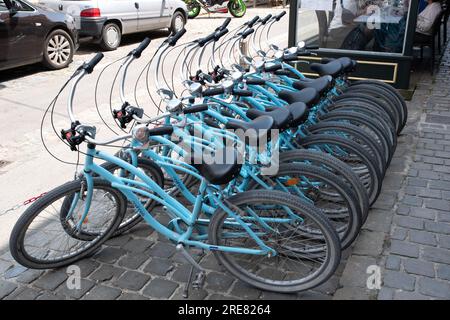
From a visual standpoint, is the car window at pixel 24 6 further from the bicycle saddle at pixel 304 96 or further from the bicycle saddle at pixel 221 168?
the bicycle saddle at pixel 221 168

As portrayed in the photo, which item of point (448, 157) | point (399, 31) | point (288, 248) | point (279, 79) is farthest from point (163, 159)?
point (399, 31)

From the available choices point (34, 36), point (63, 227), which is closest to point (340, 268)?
point (63, 227)

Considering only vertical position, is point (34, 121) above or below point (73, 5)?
below

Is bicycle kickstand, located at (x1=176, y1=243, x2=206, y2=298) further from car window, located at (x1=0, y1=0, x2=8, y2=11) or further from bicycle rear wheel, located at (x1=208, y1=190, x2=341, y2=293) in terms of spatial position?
car window, located at (x1=0, y1=0, x2=8, y2=11)

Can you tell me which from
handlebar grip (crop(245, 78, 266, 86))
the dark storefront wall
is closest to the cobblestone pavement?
handlebar grip (crop(245, 78, 266, 86))

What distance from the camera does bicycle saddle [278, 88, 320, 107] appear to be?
11.7ft

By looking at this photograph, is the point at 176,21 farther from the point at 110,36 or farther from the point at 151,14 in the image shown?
the point at 110,36

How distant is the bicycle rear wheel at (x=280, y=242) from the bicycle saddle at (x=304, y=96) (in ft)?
3.44

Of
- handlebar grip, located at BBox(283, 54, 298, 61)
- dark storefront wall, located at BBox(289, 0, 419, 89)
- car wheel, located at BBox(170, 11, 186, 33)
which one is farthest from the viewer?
car wheel, located at BBox(170, 11, 186, 33)

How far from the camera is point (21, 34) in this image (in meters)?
7.73

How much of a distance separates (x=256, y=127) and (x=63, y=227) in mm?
1493

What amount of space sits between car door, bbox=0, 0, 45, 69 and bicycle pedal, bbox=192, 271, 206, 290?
6172 millimetres

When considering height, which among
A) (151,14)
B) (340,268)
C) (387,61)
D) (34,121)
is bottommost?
(340,268)

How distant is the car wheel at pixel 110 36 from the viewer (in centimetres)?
1023
